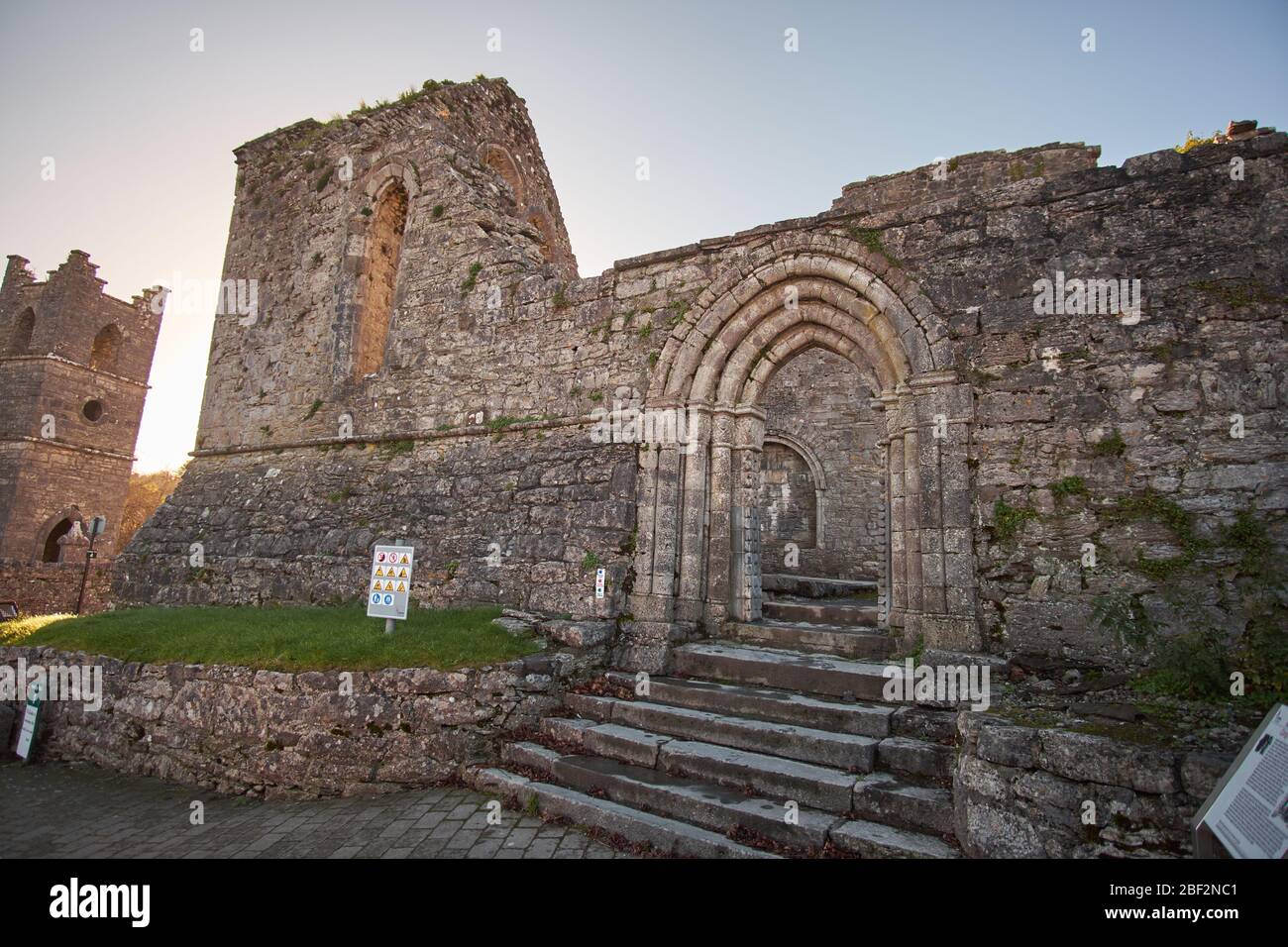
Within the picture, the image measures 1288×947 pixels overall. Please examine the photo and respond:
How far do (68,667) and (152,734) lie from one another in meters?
1.60

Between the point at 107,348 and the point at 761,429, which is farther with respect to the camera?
the point at 107,348

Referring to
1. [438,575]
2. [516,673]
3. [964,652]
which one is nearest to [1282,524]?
[964,652]

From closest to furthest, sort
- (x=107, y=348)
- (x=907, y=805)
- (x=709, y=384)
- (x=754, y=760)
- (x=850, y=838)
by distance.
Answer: (x=850, y=838), (x=907, y=805), (x=754, y=760), (x=709, y=384), (x=107, y=348)

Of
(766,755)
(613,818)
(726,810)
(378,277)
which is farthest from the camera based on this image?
(378,277)

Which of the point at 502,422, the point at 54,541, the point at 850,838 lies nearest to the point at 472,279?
the point at 502,422

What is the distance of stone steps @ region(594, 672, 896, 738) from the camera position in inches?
174

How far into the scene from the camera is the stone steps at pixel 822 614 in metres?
6.94

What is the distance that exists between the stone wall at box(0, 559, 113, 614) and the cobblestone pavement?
15.4 m

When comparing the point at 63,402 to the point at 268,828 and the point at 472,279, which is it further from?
the point at 268,828

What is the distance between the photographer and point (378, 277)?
10508 millimetres

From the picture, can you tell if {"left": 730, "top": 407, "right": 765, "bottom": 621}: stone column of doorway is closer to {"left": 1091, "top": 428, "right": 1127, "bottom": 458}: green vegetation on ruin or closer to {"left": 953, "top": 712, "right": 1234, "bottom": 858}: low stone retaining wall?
{"left": 1091, "top": 428, "right": 1127, "bottom": 458}: green vegetation on ruin

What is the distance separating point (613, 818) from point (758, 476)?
3.77 meters

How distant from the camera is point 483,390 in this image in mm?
8414

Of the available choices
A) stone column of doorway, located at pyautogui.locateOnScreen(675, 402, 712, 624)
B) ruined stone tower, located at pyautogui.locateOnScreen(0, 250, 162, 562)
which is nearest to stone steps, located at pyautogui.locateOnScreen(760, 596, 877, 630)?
stone column of doorway, located at pyautogui.locateOnScreen(675, 402, 712, 624)
